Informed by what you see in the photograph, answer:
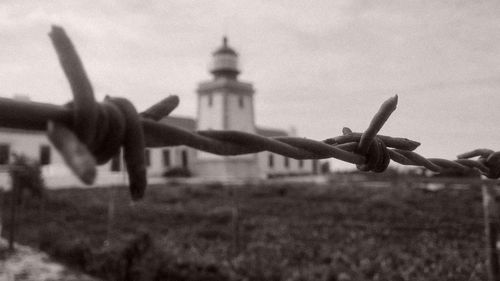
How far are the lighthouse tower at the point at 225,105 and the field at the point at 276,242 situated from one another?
22.9m

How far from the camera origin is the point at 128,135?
628mm

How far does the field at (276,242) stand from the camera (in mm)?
4273

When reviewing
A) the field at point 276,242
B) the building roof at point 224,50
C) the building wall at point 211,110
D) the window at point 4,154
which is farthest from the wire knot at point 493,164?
the building roof at point 224,50

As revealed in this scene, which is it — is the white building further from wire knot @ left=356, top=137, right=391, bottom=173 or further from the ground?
wire knot @ left=356, top=137, right=391, bottom=173

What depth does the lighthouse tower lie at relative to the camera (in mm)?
35031

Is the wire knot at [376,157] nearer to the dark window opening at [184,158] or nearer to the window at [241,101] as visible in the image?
the window at [241,101]

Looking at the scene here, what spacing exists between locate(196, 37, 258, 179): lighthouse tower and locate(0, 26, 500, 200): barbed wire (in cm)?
3323

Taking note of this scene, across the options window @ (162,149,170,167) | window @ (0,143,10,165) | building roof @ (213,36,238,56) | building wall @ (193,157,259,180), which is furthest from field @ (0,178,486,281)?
building roof @ (213,36,238,56)

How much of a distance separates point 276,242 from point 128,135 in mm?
6065

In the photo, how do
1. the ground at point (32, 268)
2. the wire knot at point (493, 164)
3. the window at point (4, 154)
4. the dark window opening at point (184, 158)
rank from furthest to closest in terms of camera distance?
the dark window opening at point (184, 158) → the window at point (4, 154) → the ground at point (32, 268) → the wire knot at point (493, 164)

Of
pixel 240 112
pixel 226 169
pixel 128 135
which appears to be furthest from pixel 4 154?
pixel 128 135

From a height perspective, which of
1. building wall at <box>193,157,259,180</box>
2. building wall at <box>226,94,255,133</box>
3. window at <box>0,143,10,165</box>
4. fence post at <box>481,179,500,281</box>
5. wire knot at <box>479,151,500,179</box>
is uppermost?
building wall at <box>226,94,255,133</box>

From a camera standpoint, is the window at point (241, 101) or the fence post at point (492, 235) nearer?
the fence post at point (492, 235)

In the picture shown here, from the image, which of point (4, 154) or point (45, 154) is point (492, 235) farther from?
point (45, 154)
